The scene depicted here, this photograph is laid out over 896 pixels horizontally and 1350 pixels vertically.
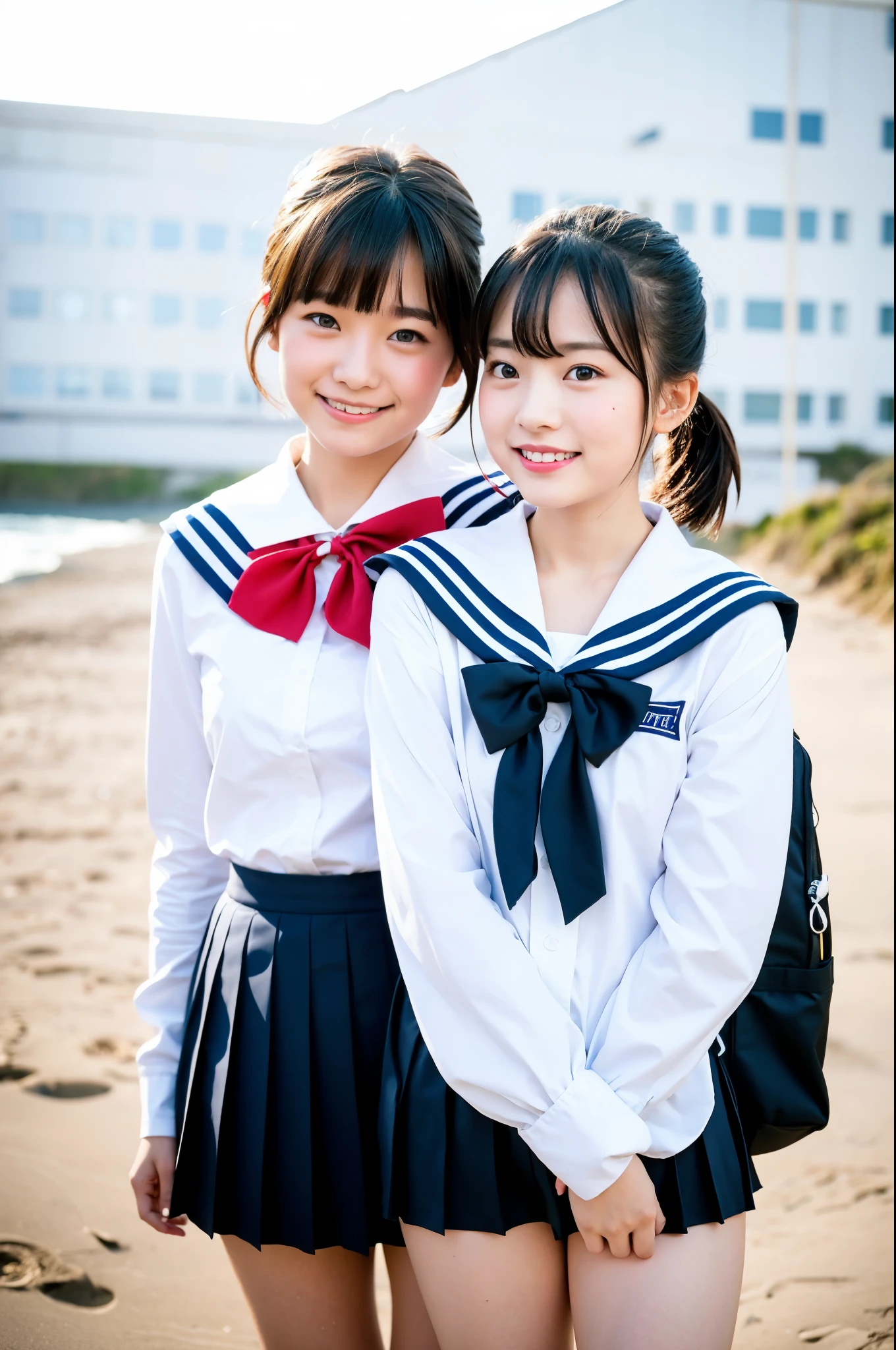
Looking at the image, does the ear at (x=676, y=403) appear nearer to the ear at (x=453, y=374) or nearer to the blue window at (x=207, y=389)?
the ear at (x=453, y=374)

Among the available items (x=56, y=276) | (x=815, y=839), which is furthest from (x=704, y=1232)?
(x=56, y=276)

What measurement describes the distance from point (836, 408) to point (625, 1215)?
8.34m

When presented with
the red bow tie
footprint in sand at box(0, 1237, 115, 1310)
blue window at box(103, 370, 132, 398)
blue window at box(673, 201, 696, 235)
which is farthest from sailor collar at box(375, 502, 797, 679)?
blue window at box(103, 370, 132, 398)

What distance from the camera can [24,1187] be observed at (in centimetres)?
245

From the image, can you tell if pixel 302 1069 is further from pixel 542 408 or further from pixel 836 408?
pixel 836 408

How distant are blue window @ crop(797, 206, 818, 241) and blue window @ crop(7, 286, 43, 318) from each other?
6.37m

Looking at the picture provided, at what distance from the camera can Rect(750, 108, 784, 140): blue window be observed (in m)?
7.43

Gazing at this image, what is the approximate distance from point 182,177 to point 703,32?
3.17 metres

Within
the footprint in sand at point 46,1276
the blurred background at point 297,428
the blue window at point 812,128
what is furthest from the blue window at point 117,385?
the footprint in sand at point 46,1276

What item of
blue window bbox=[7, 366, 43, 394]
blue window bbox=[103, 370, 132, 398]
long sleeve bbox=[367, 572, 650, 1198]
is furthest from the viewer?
blue window bbox=[7, 366, 43, 394]

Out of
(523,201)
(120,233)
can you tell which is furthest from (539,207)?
(120,233)

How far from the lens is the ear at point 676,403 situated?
1.21 m

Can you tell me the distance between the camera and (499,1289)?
111cm

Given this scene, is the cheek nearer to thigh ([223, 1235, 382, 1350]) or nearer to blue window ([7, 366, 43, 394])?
thigh ([223, 1235, 382, 1350])
